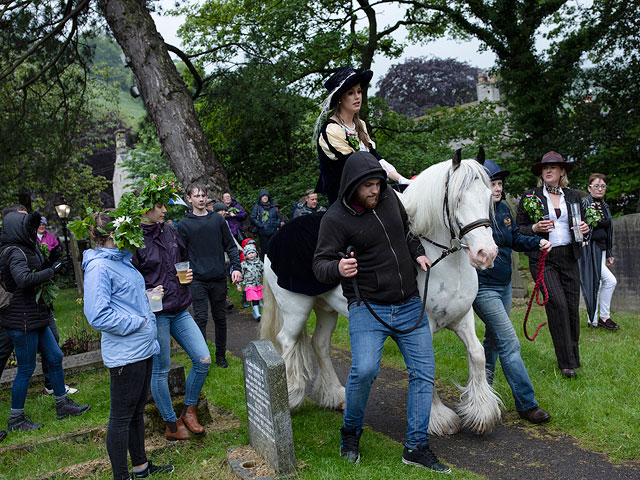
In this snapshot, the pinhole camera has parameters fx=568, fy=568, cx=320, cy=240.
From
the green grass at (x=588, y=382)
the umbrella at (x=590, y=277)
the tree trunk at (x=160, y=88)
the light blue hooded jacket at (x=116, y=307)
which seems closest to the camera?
the light blue hooded jacket at (x=116, y=307)

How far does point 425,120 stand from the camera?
16.7 meters

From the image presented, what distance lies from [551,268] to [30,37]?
1234 centimetres

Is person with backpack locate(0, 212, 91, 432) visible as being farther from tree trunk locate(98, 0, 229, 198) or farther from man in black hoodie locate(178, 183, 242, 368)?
tree trunk locate(98, 0, 229, 198)

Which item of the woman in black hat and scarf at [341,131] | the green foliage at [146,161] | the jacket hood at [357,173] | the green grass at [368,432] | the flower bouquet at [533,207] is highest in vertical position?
the green foliage at [146,161]

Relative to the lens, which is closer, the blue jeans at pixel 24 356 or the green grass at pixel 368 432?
the green grass at pixel 368 432

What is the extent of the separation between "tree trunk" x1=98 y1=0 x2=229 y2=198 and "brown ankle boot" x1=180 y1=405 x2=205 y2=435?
22.6 feet

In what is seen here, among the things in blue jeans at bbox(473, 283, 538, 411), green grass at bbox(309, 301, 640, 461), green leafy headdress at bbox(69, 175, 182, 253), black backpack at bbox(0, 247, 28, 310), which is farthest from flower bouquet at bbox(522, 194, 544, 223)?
black backpack at bbox(0, 247, 28, 310)

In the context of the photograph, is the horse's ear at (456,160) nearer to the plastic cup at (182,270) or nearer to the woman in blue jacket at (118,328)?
the plastic cup at (182,270)

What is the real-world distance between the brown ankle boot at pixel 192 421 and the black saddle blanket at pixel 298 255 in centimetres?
136

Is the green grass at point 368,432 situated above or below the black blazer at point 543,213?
below

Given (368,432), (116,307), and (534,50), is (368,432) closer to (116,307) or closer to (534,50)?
(116,307)

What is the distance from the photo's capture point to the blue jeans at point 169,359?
185 inches

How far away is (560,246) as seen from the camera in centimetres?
583

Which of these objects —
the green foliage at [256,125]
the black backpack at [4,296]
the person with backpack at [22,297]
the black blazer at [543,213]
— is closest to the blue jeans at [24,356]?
the person with backpack at [22,297]
